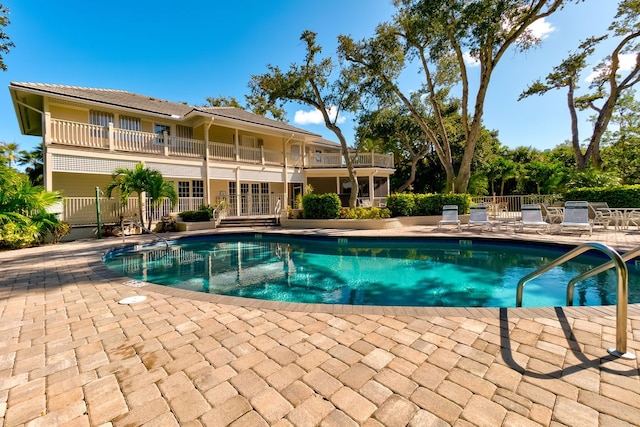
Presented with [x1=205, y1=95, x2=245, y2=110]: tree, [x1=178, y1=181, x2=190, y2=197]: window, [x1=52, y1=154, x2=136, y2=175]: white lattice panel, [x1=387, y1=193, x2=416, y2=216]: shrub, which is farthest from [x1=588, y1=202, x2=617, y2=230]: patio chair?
[x1=205, y1=95, x2=245, y2=110]: tree

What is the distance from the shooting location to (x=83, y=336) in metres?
3.07

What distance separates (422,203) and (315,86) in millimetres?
9076

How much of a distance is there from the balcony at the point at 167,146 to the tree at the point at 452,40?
6954mm

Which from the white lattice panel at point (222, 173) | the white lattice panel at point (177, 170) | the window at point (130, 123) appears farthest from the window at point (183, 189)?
the window at point (130, 123)

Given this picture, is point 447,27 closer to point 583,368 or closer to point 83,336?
point 583,368

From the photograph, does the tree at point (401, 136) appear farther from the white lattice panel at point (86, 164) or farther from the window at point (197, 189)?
the white lattice panel at point (86, 164)

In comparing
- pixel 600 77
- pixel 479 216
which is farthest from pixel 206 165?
pixel 600 77

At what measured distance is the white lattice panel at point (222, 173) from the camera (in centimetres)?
1628

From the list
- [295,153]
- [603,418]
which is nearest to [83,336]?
[603,418]

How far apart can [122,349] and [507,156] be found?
34740 mm

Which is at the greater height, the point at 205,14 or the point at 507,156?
the point at 205,14

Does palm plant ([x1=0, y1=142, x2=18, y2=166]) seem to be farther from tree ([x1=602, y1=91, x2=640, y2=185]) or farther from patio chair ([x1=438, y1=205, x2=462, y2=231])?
tree ([x1=602, y1=91, x2=640, y2=185])

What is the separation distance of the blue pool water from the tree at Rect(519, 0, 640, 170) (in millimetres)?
17535

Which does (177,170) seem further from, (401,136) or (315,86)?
(401,136)
